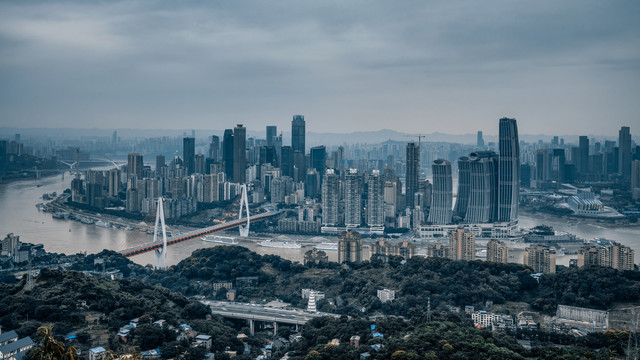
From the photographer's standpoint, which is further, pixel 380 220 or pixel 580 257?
pixel 380 220

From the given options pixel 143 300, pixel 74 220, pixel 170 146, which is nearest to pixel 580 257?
pixel 143 300

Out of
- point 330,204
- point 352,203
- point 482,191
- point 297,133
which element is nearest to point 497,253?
point 482,191

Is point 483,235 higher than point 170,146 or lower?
lower

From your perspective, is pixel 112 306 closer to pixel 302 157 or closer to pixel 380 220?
pixel 380 220

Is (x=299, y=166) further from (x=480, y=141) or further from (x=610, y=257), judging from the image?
(x=610, y=257)

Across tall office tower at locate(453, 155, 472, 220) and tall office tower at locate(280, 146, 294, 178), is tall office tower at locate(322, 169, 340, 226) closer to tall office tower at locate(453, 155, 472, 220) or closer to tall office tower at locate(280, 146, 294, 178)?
tall office tower at locate(453, 155, 472, 220)

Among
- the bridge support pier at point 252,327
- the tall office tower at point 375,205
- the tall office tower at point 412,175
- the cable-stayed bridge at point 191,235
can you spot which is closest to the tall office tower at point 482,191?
the tall office tower at point 375,205
